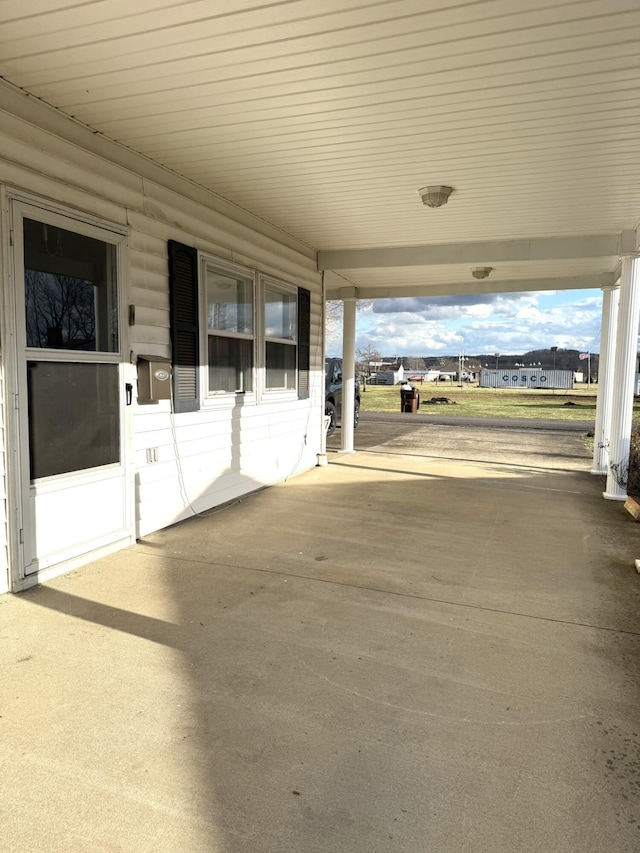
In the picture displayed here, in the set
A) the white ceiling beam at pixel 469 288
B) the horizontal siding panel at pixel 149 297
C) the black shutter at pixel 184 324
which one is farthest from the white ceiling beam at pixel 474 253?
the horizontal siding panel at pixel 149 297

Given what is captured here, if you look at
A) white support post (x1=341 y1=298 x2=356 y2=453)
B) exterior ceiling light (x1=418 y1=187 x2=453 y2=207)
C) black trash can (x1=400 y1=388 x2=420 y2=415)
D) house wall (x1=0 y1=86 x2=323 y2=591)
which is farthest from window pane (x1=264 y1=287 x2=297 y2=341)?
black trash can (x1=400 y1=388 x2=420 y2=415)

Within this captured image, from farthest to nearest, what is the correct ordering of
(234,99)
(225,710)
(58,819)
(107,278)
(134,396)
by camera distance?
1. (134,396)
2. (107,278)
3. (234,99)
4. (225,710)
5. (58,819)

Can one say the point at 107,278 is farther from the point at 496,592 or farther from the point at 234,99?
the point at 496,592

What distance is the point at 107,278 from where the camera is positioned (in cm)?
373

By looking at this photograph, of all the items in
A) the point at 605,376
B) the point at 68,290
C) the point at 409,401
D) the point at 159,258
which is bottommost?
the point at 409,401

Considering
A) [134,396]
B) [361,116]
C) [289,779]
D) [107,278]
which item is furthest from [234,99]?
[289,779]

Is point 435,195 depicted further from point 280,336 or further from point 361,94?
point 280,336

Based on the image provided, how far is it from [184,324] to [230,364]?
0.88 meters

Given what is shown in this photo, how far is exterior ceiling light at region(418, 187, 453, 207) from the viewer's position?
4551mm

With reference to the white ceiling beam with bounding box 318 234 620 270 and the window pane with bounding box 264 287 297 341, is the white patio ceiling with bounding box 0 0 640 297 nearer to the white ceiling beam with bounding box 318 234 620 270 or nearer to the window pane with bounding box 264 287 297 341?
the white ceiling beam with bounding box 318 234 620 270

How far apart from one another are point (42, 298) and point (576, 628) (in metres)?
3.37

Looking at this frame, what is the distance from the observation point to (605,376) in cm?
718

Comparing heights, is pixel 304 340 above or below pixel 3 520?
above

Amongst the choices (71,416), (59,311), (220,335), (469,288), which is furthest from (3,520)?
(469,288)
